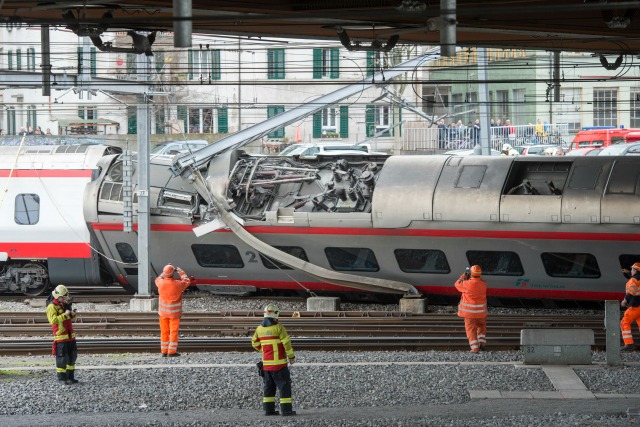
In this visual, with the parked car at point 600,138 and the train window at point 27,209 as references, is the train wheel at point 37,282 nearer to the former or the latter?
the train window at point 27,209

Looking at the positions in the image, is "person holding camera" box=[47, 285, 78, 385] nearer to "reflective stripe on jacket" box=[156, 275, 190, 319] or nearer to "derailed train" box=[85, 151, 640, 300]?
"reflective stripe on jacket" box=[156, 275, 190, 319]

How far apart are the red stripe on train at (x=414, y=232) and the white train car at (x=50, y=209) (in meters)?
0.79

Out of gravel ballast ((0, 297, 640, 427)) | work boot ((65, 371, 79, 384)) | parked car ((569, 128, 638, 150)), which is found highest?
parked car ((569, 128, 638, 150))

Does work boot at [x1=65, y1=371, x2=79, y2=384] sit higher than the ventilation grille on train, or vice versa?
the ventilation grille on train

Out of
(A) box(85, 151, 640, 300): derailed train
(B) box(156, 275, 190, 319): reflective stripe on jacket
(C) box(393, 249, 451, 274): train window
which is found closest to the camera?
(B) box(156, 275, 190, 319): reflective stripe on jacket

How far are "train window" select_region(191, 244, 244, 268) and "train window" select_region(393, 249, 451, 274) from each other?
348 centimetres

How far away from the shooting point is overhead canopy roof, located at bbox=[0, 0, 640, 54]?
13.2m

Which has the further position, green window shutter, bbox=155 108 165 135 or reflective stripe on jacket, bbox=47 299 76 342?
green window shutter, bbox=155 108 165 135

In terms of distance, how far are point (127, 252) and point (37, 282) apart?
237 centimetres

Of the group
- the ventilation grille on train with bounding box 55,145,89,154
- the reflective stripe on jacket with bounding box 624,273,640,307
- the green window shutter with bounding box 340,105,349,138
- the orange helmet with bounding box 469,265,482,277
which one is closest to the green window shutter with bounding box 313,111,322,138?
the green window shutter with bounding box 340,105,349,138

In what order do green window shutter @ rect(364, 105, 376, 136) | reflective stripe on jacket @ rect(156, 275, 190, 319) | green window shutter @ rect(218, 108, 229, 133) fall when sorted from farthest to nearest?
1. green window shutter @ rect(218, 108, 229, 133)
2. green window shutter @ rect(364, 105, 376, 136)
3. reflective stripe on jacket @ rect(156, 275, 190, 319)

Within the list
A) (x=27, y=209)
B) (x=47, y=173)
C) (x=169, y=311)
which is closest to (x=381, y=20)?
(x=169, y=311)

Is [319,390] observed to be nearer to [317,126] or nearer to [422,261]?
[422,261]

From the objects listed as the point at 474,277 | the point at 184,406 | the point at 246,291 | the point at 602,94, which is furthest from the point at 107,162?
the point at 602,94
